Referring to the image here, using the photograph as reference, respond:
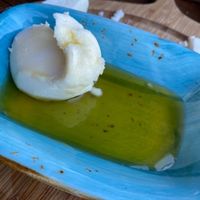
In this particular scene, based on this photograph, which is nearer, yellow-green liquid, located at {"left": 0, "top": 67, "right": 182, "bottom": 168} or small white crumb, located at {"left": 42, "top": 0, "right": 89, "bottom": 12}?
yellow-green liquid, located at {"left": 0, "top": 67, "right": 182, "bottom": 168}

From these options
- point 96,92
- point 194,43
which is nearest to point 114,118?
point 96,92

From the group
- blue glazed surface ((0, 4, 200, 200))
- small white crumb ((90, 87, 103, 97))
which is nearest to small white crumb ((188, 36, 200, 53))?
blue glazed surface ((0, 4, 200, 200))

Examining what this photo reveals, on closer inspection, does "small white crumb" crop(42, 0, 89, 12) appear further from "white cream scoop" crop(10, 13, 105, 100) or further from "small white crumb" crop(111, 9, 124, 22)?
"white cream scoop" crop(10, 13, 105, 100)

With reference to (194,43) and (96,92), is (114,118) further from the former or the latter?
(194,43)

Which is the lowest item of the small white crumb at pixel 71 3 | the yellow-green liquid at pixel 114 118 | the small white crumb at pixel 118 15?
the yellow-green liquid at pixel 114 118

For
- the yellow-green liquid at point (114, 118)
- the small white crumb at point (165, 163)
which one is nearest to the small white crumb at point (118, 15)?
the yellow-green liquid at point (114, 118)

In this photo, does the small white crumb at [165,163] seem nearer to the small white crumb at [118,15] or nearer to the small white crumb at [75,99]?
the small white crumb at [75,99]
